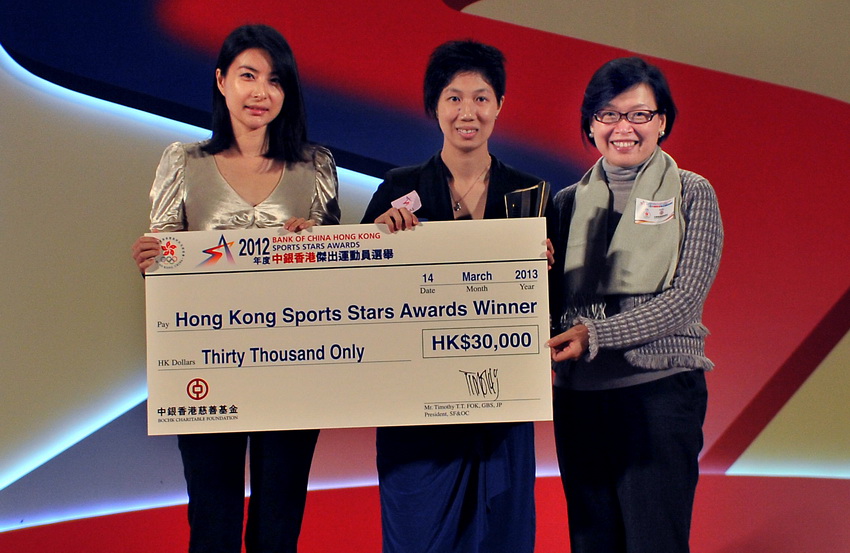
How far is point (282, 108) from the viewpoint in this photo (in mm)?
2111

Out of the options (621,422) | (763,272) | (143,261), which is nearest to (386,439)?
(621,422)

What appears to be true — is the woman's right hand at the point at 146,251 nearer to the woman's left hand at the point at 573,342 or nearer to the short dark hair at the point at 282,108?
the short dark hair at the point at 282,108

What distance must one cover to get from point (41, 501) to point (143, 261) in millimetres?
1377

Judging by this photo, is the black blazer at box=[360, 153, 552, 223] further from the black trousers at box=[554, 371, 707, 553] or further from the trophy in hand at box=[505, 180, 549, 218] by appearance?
the black trousers at box=[554, 371, 707, 553]

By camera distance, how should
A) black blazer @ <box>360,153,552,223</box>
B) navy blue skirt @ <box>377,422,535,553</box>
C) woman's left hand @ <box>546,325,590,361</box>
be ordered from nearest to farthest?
woman's left hand @ <box>546,325,590,361</box> < navy blue skirt @ <box>377,422,535,553</box> < black blazer @ <box>360,153,552,223</box>

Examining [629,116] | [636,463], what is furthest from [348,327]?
[629,116]

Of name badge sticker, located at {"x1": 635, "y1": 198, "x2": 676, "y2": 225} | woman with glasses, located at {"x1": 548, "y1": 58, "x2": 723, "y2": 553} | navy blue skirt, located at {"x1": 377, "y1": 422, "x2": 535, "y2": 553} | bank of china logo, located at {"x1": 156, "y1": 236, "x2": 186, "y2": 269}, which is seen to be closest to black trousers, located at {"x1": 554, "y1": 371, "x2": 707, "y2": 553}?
woman with glasses, located at {"x1": 548, "y1": 58, "x2": 723, "y2": 553}

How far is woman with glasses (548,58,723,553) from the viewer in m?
1.86

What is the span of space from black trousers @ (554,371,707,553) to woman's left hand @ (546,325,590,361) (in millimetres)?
154

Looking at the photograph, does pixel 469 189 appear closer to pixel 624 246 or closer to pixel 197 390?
pixel 624 246

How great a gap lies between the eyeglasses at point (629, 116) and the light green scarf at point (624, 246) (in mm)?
98

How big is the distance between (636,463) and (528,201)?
0.73m

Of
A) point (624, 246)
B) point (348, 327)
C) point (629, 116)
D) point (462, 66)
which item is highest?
point (462, 66)

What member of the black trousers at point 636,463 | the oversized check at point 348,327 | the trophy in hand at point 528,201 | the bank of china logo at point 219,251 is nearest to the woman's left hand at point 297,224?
the oversized check at point 348,327
